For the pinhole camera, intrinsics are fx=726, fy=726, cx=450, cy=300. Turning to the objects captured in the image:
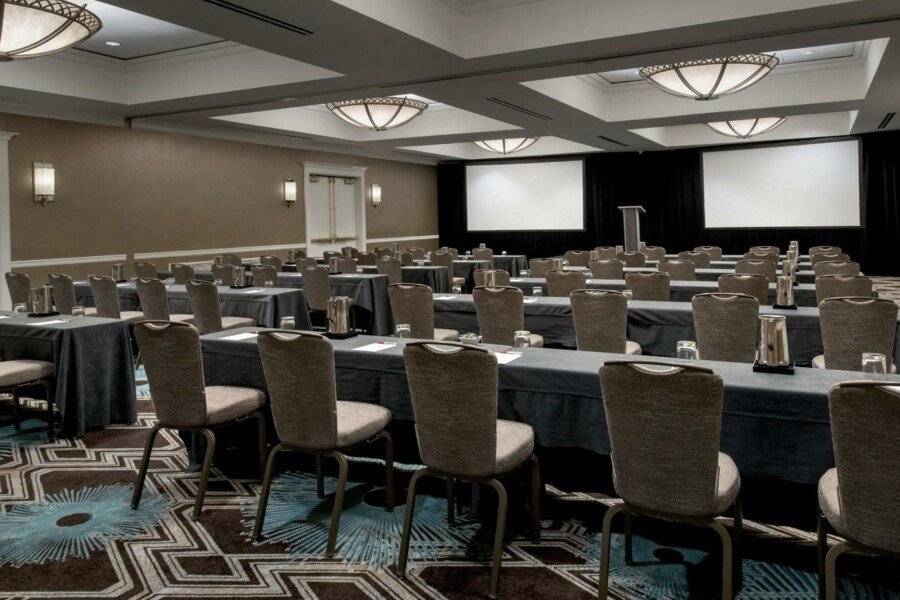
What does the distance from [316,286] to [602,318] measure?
14.1 feet

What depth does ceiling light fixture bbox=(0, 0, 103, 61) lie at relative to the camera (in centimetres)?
520

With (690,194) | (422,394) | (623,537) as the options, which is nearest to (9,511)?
(422,394)

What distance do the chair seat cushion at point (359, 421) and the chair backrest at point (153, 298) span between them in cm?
354

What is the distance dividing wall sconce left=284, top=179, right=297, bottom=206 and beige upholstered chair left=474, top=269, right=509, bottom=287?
810 centimetres

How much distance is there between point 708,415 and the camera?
2.22m

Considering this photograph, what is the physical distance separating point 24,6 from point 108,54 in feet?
14.0

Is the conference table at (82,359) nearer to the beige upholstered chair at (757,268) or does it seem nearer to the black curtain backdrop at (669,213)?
the beige upholstered chair at (757,268)

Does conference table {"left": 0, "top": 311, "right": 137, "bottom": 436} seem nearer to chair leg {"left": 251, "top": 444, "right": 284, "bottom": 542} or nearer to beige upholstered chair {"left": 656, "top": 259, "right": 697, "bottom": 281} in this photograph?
chair leg {"left": 251, "top": 444, "right": 284, "bottom": 542}

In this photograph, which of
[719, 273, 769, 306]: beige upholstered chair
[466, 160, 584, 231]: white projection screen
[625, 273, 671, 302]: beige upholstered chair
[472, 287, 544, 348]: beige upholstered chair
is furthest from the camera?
[466, 160, 584, 231]: white projection screen

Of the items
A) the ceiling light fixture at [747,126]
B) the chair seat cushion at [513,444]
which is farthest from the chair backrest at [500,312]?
the ceiling light fixture at [747,126]

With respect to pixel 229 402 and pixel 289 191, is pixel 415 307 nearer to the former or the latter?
pixel 229 402

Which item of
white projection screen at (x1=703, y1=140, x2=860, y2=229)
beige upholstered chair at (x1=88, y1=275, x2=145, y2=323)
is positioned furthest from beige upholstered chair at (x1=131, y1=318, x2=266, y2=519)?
white projection screen at (x1=703, y1=140, x2=860, y2=229)

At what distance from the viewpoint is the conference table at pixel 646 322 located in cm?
492

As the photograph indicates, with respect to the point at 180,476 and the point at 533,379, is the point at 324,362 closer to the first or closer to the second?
the point at 533,379
